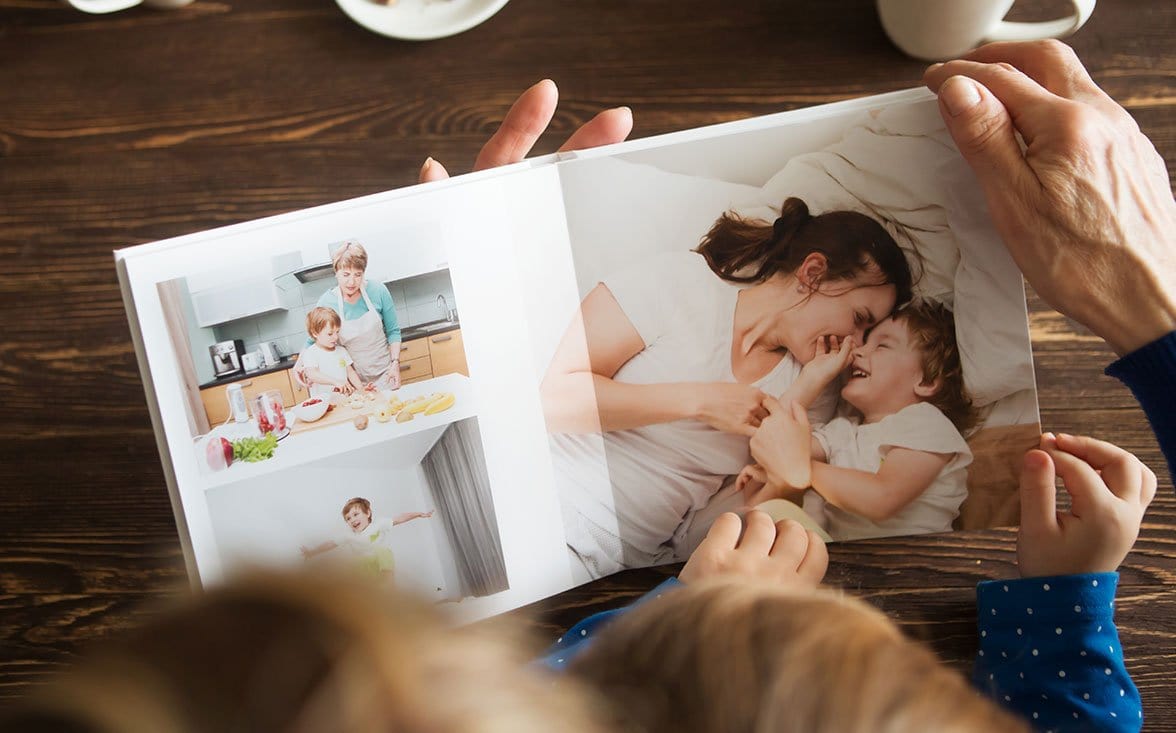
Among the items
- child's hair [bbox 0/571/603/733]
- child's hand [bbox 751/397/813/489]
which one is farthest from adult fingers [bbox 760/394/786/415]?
child's hair [bbox 0/571/603/733]

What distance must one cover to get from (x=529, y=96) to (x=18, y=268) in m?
0.40

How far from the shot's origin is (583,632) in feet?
1.86

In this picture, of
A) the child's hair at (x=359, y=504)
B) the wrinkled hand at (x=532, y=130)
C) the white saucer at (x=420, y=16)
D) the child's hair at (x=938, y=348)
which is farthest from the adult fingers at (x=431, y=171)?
the child's hair at (x=938, y=348)

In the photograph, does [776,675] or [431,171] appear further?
[431,171]

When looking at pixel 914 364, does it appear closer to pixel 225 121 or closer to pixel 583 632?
pixel 583 632

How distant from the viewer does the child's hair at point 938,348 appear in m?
0.55

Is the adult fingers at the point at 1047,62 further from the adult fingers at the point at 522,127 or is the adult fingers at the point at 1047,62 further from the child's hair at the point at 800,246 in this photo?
the adult fingers at the point at 522,127

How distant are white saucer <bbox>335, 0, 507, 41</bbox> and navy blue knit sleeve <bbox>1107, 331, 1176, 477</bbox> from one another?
0.49 meters

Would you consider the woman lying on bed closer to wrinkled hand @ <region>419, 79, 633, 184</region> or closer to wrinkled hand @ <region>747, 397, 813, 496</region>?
wrinkled hand @ <region>747, 397, 813, 496</region>

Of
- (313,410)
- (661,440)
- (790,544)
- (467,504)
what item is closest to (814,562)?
(790,544)

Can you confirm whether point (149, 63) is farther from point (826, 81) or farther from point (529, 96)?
point (826, 81)

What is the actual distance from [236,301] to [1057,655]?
545mm

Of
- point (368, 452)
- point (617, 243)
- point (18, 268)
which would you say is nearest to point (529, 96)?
point (617, 243)

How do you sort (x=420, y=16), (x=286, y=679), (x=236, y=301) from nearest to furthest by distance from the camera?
(x=286, y=679)
(x=236, y=301)
(x=420, y=16)
